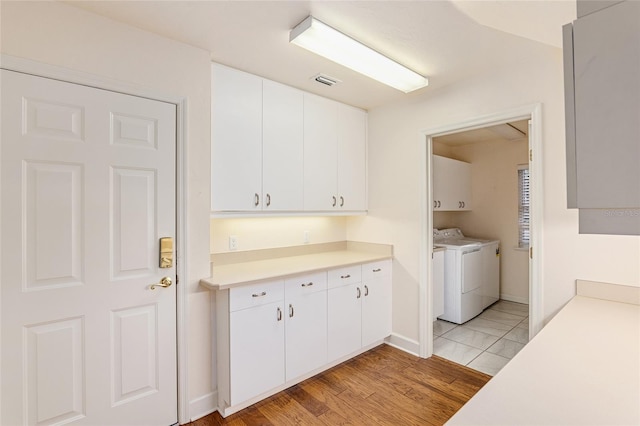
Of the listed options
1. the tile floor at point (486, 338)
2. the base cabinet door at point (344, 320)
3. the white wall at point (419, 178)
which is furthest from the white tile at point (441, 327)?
the base cabinet door at point (344, 320)

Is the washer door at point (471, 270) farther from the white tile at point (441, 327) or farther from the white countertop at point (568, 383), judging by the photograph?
the white countertop at point (568, 383)

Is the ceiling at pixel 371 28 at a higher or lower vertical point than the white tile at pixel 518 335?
higher

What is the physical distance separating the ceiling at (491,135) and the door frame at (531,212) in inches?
45.4

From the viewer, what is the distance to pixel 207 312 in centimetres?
217

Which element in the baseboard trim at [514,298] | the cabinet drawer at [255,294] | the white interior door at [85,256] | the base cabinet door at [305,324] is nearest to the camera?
the white interior door at [85,256]

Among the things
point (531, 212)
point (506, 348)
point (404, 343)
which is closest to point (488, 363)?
point (506, 348)

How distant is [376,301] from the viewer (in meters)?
3.04

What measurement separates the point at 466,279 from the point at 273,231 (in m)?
2.46

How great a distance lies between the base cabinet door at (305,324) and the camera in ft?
7.78

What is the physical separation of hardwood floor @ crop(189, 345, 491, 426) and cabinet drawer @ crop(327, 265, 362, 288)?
0.73m

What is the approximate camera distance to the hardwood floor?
2084 mm

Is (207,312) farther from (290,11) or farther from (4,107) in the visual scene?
(290,11)

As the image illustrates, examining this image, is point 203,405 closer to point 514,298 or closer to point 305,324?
point 305,324

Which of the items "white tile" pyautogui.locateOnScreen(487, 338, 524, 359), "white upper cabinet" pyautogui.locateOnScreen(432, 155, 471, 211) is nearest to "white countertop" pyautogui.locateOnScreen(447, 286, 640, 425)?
"white tile" pyautogui.locateOnScreen(487, 338, 524, 359)
